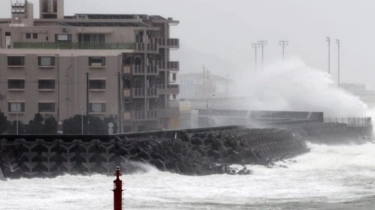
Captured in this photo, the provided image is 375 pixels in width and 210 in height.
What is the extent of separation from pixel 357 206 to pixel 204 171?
21.8 feet

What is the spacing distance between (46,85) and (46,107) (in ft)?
3.32

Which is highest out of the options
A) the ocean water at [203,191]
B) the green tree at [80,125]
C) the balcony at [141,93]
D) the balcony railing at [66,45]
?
the balcony railing at [66,45]

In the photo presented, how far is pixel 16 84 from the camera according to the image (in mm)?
53125

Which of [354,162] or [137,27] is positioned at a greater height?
[137,27]

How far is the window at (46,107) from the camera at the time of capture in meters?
53.1

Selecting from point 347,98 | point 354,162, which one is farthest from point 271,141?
point 347,98

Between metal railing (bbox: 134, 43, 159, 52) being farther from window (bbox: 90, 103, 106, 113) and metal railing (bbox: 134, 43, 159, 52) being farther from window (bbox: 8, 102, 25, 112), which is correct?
window (bbox: 8, 102, 25, 112)

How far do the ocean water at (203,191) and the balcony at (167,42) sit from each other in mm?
28110

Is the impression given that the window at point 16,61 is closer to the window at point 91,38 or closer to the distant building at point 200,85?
the window at point 91,38

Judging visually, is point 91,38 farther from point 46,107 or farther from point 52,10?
point 52,10

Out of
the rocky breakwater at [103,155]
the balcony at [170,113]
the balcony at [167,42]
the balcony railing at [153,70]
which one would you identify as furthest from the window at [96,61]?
the rocky breakwater at [103,155]

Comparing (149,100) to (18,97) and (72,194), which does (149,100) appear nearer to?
(18,97)

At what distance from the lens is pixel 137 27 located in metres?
56.0

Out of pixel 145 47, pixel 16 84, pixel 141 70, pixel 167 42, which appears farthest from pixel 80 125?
pixel 167 42
